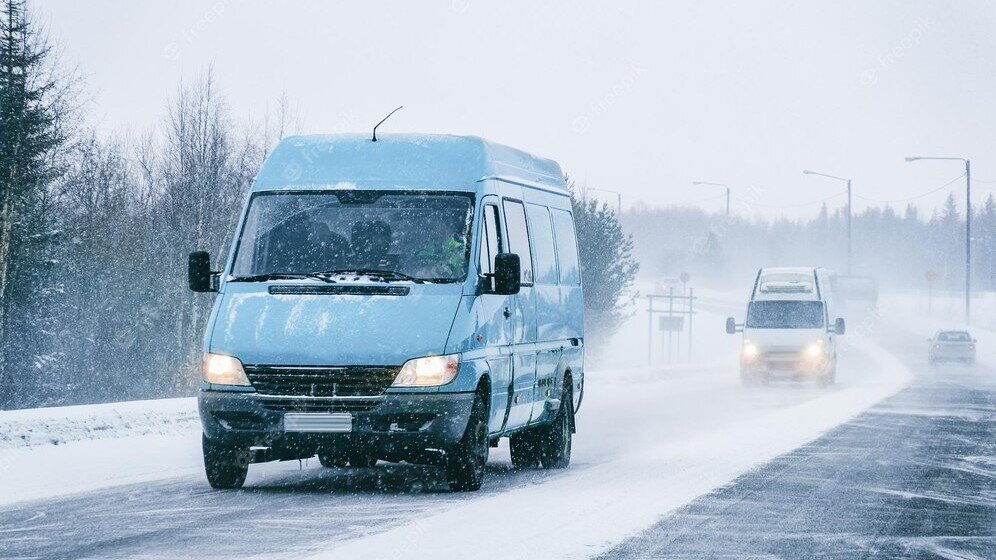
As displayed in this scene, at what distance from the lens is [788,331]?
38.2 metres

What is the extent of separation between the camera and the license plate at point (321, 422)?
1063cm

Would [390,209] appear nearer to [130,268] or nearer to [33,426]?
[33,426]

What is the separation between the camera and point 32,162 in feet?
156

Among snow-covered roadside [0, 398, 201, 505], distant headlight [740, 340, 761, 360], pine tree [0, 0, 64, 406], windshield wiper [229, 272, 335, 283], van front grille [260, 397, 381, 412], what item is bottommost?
snow-covered roadside [0, 398, 201, 505]

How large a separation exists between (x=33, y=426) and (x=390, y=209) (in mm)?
5120

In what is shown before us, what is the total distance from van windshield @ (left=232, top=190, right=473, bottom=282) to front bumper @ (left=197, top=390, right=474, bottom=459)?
991 mm

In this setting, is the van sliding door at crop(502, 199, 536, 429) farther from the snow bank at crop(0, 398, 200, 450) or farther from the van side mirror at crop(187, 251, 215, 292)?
the snow bank at crop(0, 398, 200, 450)

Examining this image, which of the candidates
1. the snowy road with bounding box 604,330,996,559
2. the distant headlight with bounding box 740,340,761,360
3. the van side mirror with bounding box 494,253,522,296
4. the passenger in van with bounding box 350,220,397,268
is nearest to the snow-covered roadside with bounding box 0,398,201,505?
the passenger in van with bounding box 350,220,397,268

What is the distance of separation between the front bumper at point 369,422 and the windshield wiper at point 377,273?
942 millimetres

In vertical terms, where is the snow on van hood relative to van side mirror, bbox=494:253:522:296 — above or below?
below

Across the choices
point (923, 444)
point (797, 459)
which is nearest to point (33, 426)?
point (797, 459)

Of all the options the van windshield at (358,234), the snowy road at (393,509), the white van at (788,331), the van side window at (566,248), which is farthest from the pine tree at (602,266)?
the van windshield at (358,234)

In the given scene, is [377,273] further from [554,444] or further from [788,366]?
[788,366]

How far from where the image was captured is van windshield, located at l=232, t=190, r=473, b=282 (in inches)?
447
